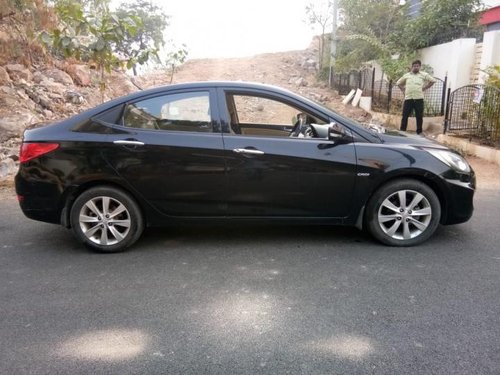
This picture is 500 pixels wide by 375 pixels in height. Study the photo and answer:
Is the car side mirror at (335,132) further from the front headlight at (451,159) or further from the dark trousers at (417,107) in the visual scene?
the dark trousers at (417,107)

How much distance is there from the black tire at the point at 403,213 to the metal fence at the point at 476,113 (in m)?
5.59

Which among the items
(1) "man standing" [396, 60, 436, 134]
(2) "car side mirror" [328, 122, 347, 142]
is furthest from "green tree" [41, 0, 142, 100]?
(1) "man standing" [396, 60, 436, 134]

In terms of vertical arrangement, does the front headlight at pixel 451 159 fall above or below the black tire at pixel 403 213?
above

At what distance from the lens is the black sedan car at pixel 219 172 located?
430 cm

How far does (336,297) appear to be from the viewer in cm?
348

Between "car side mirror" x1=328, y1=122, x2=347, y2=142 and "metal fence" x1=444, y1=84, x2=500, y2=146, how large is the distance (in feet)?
19.7

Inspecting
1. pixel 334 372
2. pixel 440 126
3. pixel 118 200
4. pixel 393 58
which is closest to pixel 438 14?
pixel 393 58

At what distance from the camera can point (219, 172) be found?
4328mm

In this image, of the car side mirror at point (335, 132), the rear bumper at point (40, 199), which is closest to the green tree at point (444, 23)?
the car side mirror at point (335, 132)

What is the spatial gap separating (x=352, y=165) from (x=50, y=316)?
111 inches

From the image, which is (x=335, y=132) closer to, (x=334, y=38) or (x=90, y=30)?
(x=90, y=30)

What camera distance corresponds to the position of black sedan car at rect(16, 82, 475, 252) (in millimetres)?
4305

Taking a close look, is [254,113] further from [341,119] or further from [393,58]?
[393,58]

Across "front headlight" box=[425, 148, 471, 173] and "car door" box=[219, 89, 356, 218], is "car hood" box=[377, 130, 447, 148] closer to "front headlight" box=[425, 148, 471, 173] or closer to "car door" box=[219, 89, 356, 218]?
"front headlight" box=[425, 148, 471, 173]
